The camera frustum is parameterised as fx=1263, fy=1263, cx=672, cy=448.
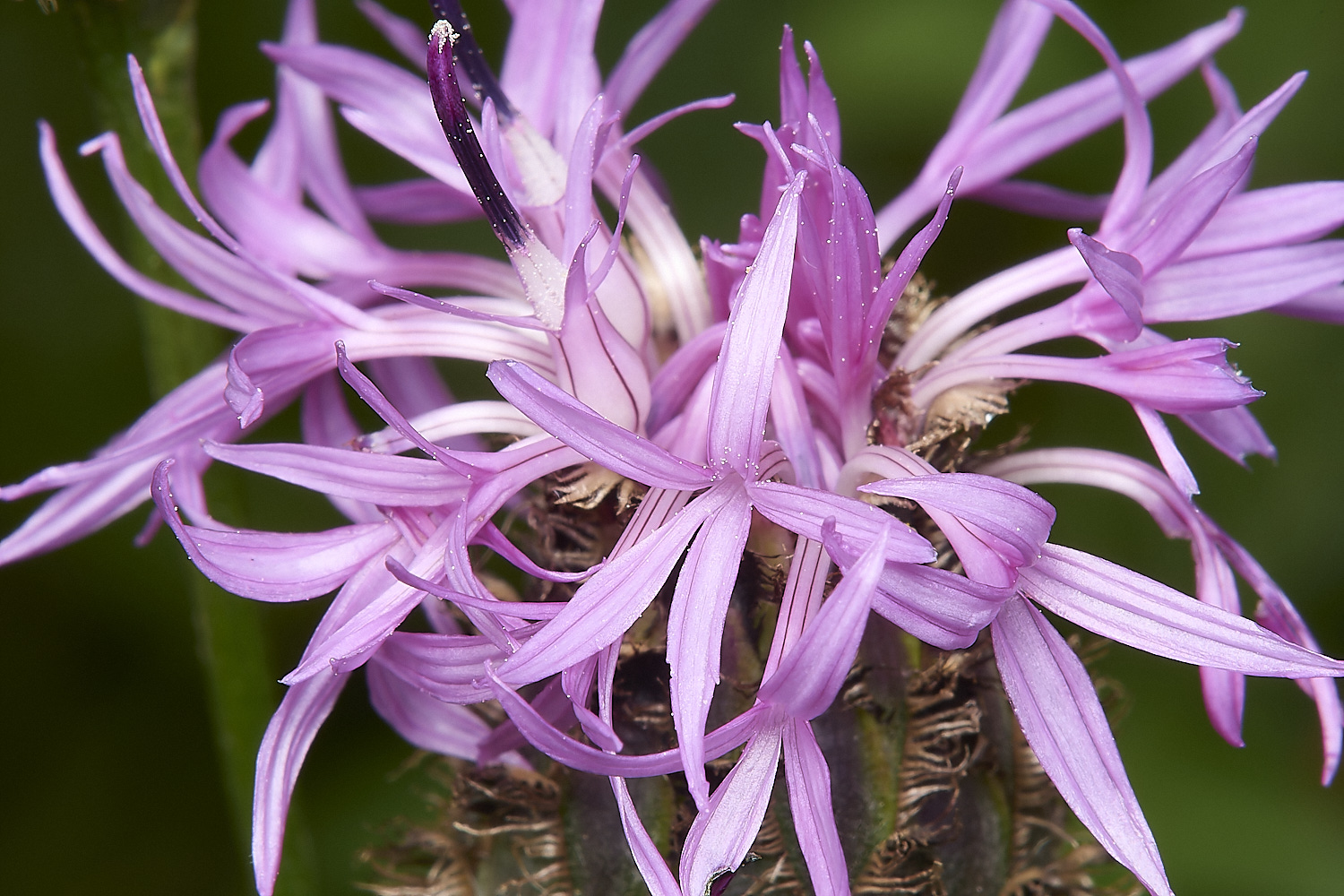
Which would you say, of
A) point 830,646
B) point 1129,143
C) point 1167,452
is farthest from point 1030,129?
point 830,646

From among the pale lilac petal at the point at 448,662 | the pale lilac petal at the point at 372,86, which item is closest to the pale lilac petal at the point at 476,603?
the pale lilac petal at the point at 448,662

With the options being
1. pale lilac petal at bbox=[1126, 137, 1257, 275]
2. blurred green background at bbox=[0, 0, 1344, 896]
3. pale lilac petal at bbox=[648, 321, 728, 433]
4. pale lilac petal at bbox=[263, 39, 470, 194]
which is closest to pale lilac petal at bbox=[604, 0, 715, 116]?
pale lilac petal at bbox=[263, 39, 470, 194]

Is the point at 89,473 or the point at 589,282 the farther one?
the point at 89,473

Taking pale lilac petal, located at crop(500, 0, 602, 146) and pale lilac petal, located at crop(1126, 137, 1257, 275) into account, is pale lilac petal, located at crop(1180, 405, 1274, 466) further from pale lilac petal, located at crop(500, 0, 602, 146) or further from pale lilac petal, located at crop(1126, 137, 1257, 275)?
pale lilac petal, located at crop(500, 0, 602, 146)

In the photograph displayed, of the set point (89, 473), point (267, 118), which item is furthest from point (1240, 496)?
point (267, 118)

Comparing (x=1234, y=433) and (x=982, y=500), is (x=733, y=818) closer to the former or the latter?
(x=982, y=500)

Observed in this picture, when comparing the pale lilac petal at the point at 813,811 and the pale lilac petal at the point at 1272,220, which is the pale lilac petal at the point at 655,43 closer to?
the pale lilac petal at the point at 1272,220

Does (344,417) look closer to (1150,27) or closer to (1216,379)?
(1216,379)
